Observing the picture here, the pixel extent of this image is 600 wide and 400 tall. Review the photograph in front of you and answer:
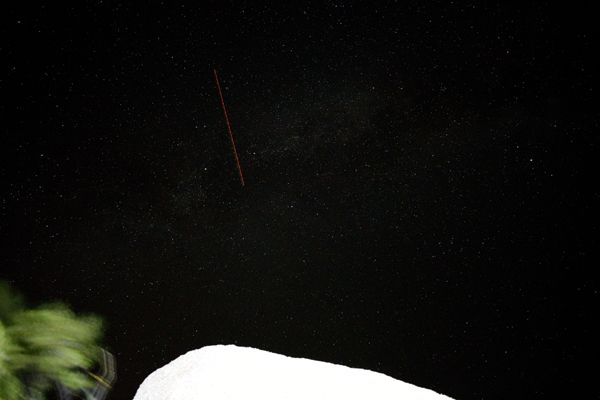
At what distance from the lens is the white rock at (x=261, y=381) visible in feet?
3.09

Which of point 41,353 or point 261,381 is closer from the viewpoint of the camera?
point 261,381

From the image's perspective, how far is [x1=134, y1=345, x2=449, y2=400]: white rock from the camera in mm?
942

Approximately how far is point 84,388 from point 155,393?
59 centimetres

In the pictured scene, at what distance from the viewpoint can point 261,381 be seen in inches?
38.1

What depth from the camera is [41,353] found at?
1671 millimetres

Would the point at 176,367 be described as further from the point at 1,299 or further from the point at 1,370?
the point at 1,299

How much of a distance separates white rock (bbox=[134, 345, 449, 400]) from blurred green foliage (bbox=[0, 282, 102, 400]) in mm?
540

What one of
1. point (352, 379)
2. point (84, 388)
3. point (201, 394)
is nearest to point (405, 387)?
point (352, 379)

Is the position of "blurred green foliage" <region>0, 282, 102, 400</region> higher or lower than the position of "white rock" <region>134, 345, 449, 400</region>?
lower

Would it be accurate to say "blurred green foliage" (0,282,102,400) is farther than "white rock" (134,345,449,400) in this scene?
Yes

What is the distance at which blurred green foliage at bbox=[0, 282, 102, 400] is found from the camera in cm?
150

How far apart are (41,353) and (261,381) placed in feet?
3.45

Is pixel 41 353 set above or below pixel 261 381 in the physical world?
below

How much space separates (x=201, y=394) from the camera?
0.95 m
